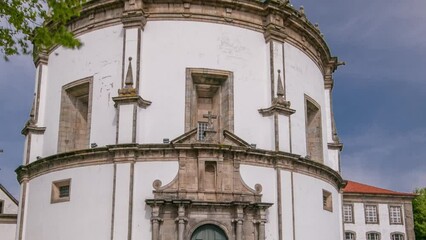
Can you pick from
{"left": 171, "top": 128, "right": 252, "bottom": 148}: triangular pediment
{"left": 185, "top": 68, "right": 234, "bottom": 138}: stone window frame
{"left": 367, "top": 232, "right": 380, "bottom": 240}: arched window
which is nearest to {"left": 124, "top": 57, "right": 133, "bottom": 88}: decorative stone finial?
{"left": 185, "top": 68, "right": 234, "bottom": 138}: stone window frame

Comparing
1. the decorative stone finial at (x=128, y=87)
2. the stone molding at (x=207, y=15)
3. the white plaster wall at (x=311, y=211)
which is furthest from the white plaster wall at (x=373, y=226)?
the decorative stone finial at (x=128, y=87)

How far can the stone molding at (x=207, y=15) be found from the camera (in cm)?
2380

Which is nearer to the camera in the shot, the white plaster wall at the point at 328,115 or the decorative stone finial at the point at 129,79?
the decorative stone finial at the point at 129,79

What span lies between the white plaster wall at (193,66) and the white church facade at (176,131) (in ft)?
0.14

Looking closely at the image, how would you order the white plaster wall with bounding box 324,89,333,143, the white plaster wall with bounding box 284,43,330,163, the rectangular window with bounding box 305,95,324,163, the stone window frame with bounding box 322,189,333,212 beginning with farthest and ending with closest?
the white plaster wall with bounding box 324,89,333,143
the rectangular window with bounding box 305,95,324,163
the stone window frame with bounding box 322,189,333,212
the white plaster wall with bounding box 284,43,330,163

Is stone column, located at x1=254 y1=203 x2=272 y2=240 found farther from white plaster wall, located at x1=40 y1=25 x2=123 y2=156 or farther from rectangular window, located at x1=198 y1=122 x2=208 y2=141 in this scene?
white plaster wall, located at x1=40 y1=25 x2=123 y2=156

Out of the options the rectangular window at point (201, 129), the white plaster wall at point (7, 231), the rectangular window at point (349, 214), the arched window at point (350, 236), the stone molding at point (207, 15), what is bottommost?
the white plaster wall at point (7, 231)

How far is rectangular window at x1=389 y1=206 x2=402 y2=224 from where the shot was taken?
54.7 metres

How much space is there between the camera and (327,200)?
85.1 feet

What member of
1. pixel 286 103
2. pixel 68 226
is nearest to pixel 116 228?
pixel 68 226

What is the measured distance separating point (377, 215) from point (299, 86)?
32566 millimetres

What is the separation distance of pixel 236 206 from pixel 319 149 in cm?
754

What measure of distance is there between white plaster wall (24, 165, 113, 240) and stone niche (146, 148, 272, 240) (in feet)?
6.62

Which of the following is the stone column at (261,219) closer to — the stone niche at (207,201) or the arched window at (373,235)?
the stone niche at (207,201)
